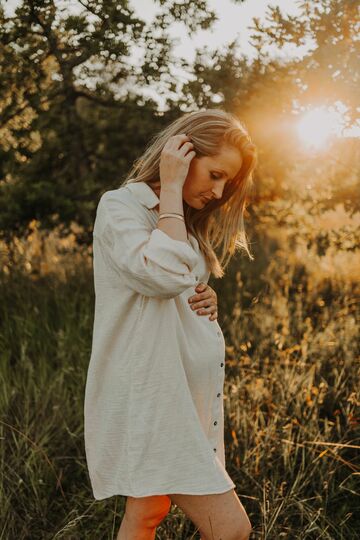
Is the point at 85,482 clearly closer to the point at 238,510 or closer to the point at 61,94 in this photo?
the point at 238,510

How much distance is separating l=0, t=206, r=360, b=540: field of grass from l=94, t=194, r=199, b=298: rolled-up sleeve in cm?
122

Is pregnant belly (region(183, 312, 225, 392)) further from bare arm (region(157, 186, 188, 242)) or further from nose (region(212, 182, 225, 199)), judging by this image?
nose (region(212, 182, 225, 199))

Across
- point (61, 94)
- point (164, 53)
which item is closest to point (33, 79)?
point (61, 94)

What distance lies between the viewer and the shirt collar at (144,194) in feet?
7.38

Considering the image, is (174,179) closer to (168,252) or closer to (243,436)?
(168,252)

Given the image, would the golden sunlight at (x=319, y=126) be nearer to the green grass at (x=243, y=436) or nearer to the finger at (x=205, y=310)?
the green grass at (x=243, y=436)

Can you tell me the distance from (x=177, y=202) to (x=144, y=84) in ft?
9.13

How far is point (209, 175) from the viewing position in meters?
2.38

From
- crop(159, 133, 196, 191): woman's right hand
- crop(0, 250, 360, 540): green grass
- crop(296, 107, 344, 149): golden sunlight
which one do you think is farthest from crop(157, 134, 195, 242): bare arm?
crop(296, 107, 344, 149): golden sunlight

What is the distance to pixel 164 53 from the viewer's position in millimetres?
4484

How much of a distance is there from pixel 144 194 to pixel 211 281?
11.9 ft

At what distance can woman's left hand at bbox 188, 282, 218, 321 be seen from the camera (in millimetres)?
2261

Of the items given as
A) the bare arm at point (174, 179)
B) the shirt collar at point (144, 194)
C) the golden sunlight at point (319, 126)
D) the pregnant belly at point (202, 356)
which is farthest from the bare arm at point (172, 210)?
the golden sunlight at point (319, 126)

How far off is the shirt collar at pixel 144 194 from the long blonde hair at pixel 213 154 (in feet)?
0.36
